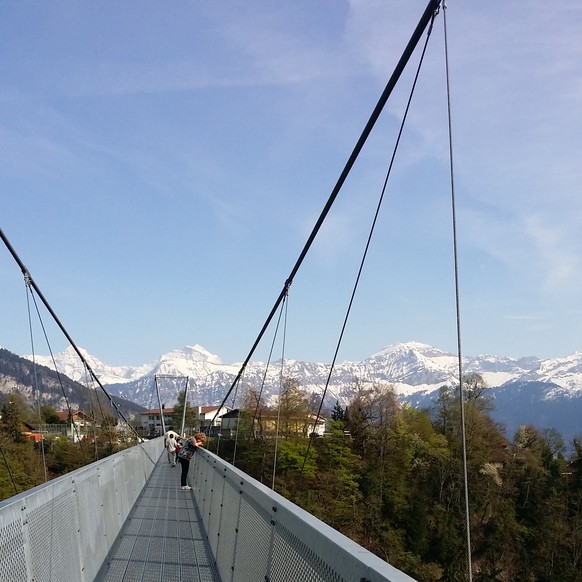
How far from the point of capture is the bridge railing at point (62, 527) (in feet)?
11.5

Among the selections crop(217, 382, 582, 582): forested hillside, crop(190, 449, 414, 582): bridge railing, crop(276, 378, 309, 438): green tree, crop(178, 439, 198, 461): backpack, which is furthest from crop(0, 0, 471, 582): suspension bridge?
crop(276, 378, 309, 438): green tree

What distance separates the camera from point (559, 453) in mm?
88188

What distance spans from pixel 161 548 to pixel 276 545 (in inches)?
164

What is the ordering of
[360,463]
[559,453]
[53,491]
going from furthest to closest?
[559,453] → [360,463] → [53,491]

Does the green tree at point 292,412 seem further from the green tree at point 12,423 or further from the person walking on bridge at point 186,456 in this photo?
the person walking on bridge at point 186,456

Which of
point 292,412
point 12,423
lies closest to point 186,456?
point 12,423

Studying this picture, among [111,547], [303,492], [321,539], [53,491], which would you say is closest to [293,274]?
[111,547]

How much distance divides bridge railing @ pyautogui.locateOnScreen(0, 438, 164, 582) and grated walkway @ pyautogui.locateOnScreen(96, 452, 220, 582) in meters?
0.16

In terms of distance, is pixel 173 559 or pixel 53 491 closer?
pixel 53 491

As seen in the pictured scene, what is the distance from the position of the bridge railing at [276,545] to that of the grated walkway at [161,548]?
9.4 inches

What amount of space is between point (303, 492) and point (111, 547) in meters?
60.2

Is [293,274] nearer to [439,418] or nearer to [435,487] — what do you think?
[435,487]

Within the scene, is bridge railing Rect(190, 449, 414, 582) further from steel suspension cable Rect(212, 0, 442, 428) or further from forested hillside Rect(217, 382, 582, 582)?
forested hillside Rect(217, 382, 582, 582)

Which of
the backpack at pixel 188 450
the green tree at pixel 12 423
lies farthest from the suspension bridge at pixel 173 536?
the green tree at pixel 12 423
